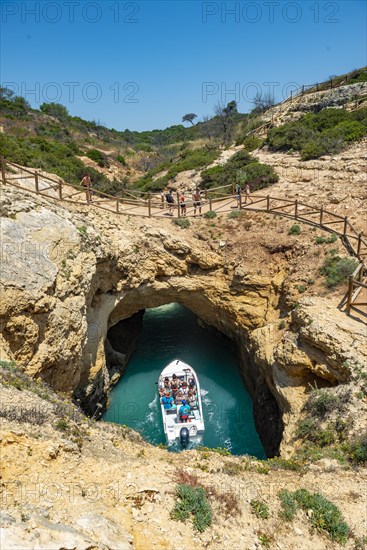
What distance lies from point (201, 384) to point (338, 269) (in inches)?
372

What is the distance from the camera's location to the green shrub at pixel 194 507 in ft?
19.5

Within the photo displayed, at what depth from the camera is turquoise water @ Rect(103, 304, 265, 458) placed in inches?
673

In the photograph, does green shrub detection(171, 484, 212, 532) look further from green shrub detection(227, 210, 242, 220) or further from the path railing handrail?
green shrub detection(227, 210, 242, 220)

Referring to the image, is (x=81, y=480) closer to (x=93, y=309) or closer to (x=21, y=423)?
(x=21, y=423)

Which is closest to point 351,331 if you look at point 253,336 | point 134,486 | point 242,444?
point 253,336

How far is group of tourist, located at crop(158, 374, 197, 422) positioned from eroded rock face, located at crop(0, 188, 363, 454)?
115 inches

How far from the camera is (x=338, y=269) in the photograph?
14977 mm

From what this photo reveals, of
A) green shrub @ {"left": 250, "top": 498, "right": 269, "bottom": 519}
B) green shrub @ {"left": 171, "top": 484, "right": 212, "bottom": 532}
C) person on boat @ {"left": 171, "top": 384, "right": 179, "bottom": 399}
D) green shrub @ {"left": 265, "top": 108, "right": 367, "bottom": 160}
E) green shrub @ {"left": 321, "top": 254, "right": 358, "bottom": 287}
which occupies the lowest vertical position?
person on boat @ {"left": 171, "top": 384, "right": 179, "bottom": 399}

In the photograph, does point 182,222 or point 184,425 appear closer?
point 184,425

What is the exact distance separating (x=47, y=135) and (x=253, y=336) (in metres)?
38.3

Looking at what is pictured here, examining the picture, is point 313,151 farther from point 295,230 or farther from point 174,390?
point 174,390

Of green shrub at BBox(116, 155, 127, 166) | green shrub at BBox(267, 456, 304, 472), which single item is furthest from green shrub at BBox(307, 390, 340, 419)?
green shrub at BBox(116, 155, 127, 166)

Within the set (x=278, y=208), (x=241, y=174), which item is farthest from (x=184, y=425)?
(x=241, y=174)

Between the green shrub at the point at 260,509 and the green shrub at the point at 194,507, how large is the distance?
894 millimetres
